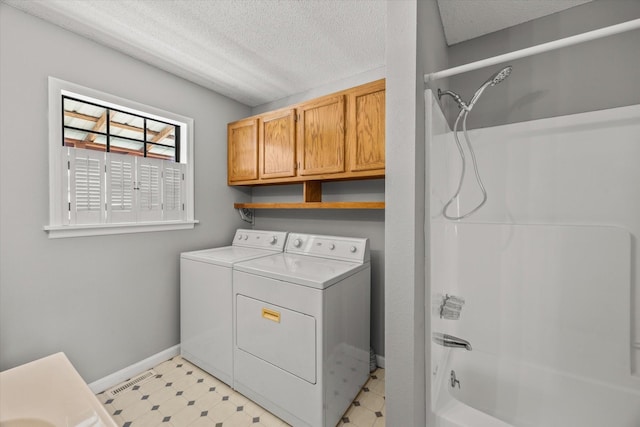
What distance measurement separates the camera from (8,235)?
1521 millimetres

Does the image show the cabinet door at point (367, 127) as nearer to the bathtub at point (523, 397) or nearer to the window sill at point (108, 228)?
the bathtub at point (523, 397)

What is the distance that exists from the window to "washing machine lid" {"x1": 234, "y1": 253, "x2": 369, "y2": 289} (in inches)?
37.5

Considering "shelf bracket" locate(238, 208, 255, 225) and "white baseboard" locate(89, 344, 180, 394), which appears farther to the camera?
"shelf bracket" locate(238, 208, 255, 225)

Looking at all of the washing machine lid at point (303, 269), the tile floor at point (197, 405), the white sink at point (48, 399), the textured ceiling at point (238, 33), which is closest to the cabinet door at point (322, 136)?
the textured ceiling at point (238, 33)

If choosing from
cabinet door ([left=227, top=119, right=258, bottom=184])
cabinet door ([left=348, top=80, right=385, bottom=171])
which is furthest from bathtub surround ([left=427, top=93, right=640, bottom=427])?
cabinet door ([left=227, top=119, right=258, bottom=184])

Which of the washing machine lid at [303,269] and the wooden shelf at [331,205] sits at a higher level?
the wooden shelf at [331,205]

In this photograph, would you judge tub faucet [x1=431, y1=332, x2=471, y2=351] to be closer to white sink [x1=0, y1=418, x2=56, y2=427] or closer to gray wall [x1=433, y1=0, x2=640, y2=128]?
gray wall [x1=433, y1=0, x2=640, y2=128]

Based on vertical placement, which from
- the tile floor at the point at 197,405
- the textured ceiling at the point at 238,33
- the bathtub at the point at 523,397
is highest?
the textured ceiling at the point at 238,33

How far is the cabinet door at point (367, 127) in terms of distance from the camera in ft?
5.92

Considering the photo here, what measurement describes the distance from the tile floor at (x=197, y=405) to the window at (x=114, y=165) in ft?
3.82

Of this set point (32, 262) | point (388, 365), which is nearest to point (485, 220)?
point (388, 365)

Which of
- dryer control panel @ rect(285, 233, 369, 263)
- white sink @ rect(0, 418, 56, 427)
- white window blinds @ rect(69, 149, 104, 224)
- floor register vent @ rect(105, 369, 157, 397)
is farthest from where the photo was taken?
dryer control panel @ rect(285, 233, 369, 263)

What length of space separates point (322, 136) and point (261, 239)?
113cm

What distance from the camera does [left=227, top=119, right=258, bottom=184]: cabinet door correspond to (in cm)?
251
